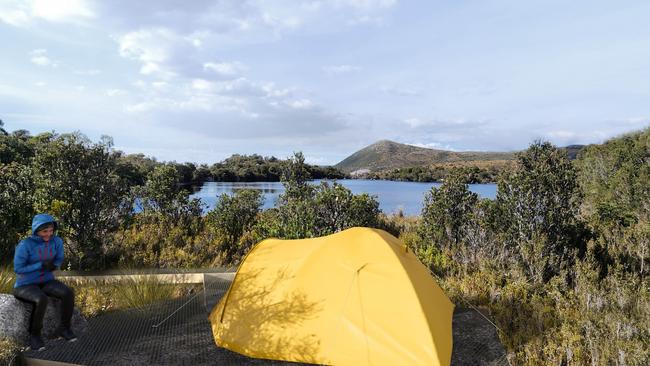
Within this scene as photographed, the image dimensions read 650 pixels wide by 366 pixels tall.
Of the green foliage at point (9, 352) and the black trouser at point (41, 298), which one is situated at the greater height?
the black trouser at point (41, 298)

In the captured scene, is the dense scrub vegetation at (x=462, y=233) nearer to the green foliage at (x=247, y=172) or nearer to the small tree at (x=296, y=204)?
the small tree at (x=296, y=204)

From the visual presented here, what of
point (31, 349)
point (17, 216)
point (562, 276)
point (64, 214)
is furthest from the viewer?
point (17, 216)

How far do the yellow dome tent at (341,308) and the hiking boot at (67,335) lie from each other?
1.83 m

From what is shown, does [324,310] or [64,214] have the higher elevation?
[64,214]

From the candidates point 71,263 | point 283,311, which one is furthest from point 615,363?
point 71,263

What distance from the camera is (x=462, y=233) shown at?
424 inches

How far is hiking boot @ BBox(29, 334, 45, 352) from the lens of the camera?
16.9 feet

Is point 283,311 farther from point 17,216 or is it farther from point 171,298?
point 17,216

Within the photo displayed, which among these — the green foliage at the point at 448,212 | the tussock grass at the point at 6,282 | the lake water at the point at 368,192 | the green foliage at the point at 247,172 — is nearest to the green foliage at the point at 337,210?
the lake water at the point at 368,192

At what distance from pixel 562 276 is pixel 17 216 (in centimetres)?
1246

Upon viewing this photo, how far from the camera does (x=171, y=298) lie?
7496mm

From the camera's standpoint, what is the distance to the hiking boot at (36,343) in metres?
5.15

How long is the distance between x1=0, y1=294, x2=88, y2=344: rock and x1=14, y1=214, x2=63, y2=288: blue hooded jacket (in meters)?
0.27

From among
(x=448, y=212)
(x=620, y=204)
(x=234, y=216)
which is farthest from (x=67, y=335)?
(x=620, y=204)
